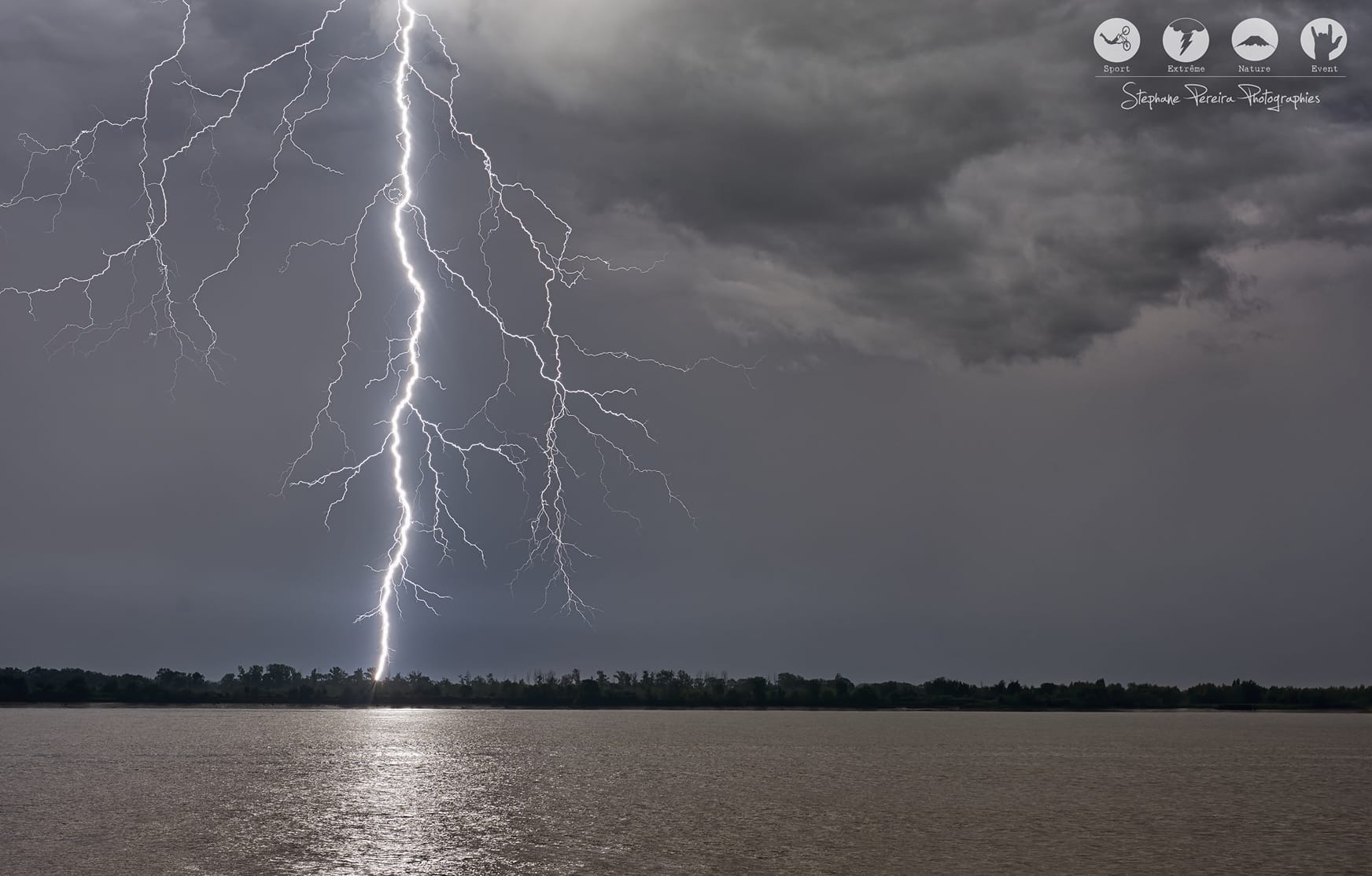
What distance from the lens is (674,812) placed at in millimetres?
42219

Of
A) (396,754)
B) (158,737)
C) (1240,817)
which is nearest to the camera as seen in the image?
(1240,817)

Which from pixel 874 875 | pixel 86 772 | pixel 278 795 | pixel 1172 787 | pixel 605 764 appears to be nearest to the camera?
pixel 874 875

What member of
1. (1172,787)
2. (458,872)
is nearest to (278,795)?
(458,872)

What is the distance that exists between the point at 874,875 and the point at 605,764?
44.6 meters

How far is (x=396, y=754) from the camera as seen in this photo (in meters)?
85.4

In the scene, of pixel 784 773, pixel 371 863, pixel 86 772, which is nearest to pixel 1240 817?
pixel 784 773

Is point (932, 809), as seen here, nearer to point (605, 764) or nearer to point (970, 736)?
point (605, 764)

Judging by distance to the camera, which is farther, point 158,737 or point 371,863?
point 158,737

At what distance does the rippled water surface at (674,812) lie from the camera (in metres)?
30.4

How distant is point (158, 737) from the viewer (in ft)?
348

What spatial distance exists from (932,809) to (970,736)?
8294 centimetres

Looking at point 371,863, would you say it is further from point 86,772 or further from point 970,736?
point 970,736

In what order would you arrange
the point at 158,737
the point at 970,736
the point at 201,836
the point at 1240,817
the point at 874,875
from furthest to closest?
the point at 970,736 < the point at 158,737 < the point at 1240,817 < the point at 201,836 < the point at 874,875

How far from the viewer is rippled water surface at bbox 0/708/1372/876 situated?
30.4 metres
